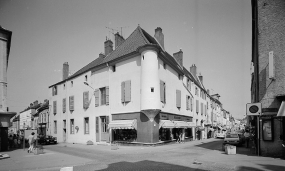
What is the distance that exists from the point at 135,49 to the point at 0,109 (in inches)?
556

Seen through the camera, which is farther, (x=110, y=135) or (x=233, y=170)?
(x=110, y=135)

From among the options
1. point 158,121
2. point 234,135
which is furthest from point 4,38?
point 234,135

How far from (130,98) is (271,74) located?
12707 millimetres

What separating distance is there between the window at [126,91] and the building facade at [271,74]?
11979mm

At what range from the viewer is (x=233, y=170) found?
335 inches

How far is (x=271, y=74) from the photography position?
1248cm

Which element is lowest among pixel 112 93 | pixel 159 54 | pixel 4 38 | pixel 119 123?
pixel 119 123

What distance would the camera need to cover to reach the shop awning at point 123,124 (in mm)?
20000

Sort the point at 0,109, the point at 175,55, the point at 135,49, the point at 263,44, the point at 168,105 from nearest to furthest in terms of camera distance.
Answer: the point at 263,44, the point at 0,109, the point at 135,49, the point at 168,105, the point at 175,55

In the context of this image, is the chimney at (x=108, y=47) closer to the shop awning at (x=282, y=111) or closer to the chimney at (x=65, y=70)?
the chimney at (x=65, y=70)

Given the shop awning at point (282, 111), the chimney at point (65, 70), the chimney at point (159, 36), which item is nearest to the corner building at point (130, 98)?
the chimney at point (159, 36)

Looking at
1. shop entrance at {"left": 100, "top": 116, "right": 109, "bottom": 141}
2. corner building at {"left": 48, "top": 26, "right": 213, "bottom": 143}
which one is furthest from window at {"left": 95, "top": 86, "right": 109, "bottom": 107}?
shop entrance at {"left": 100, "top": 116, "right": 109, "bottom": 141}

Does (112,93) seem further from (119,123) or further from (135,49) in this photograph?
(135,49)

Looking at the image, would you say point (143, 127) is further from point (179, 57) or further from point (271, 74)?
point (179, 57)
